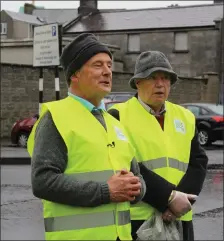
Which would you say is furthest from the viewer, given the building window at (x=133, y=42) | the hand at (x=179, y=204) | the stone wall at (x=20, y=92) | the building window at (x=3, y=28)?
the building window at (x=3, y=28)

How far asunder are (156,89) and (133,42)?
127 feet

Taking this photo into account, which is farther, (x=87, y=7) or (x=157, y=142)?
(x=87, y=7)

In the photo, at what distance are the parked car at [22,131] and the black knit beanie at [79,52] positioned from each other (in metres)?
16.0

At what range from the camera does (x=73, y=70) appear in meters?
3.06

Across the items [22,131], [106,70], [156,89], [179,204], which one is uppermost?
[106,70]

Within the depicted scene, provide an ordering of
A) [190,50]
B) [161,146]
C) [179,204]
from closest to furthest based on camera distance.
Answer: [179,204]
[161,146]
[190,50]

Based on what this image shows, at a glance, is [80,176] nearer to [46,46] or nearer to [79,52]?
[79,52]

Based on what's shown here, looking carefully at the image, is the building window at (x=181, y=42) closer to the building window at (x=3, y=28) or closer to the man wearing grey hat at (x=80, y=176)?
the building window at (x=3, y=28)

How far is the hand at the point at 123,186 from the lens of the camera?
9.20 feet

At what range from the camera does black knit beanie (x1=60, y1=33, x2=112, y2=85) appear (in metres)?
3.05

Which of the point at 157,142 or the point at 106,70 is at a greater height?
the point at 106,70

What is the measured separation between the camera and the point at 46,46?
17094 mm

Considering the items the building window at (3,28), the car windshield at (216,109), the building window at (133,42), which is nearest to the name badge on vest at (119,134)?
the car windshield at (216,109)

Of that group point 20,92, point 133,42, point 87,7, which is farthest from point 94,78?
point 87,7
